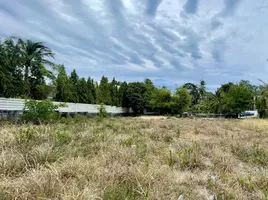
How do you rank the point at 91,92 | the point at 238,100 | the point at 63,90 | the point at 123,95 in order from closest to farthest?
the point at 63,90 < the point at 91,92 < the point at 238,100 < the point at 123,95

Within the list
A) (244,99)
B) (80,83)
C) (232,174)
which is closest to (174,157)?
(232,174)

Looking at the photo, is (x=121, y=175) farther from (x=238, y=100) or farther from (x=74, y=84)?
(x=238, y=100)

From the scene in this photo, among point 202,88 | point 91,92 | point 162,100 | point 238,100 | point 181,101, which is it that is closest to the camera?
point 91,92

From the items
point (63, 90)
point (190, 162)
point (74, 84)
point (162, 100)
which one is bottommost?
point (190, 162)

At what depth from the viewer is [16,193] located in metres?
2.38

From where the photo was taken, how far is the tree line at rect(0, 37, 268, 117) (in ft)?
57.2

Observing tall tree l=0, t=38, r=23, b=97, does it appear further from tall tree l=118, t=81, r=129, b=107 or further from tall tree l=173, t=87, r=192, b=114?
tall tree l=173, t=87, r=192, b=114

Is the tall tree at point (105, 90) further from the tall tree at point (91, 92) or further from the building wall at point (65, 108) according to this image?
the tall tree at point (91, 92)

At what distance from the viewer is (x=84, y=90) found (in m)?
27.9

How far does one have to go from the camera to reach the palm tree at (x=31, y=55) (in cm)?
2037

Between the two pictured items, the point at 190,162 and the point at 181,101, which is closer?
the point at 190,162

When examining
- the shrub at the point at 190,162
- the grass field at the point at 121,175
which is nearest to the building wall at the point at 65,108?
the grass field at the point at 121,175

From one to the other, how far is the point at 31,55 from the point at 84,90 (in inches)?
321

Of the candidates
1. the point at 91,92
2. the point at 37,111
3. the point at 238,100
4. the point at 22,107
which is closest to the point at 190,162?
the point at 37,111
